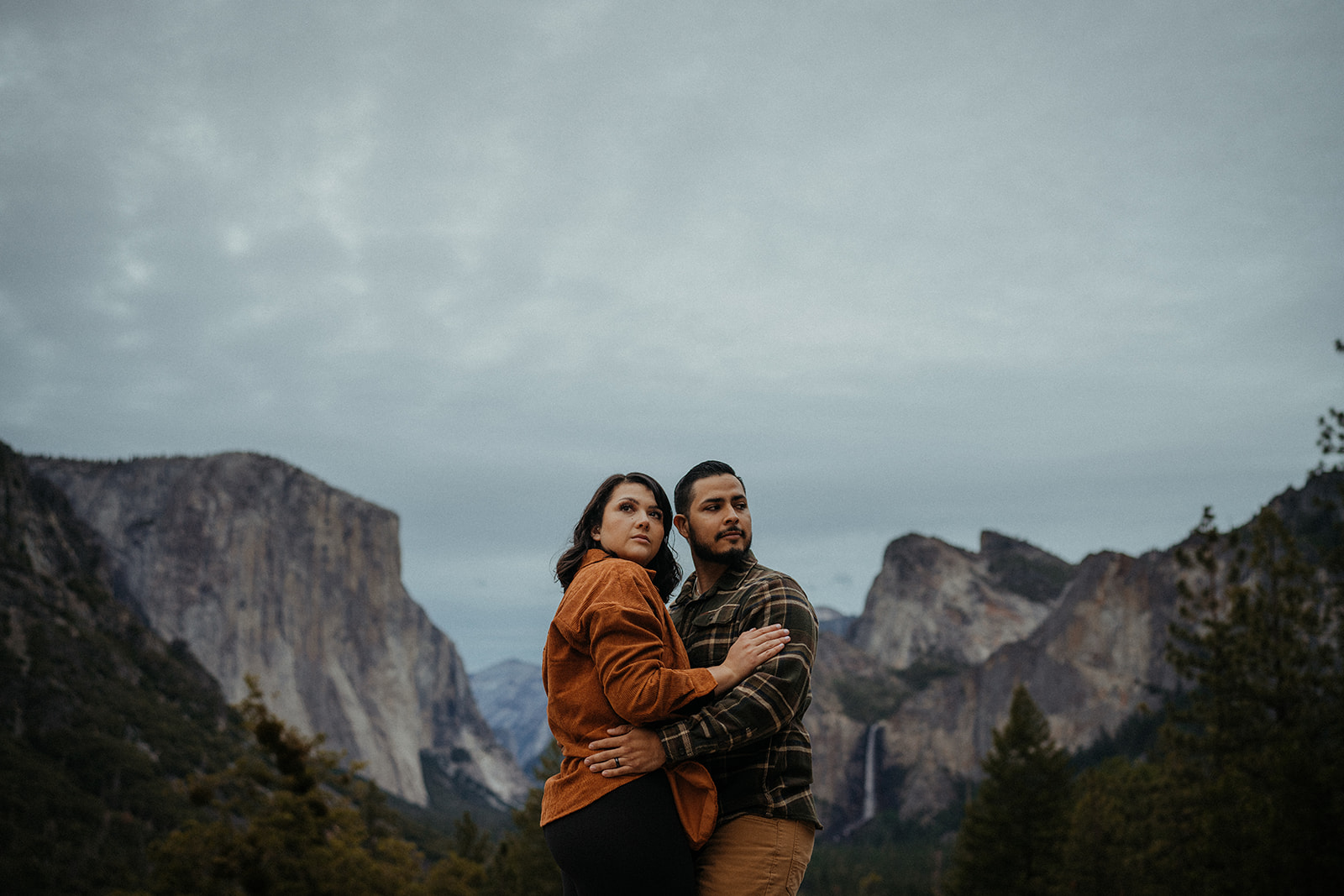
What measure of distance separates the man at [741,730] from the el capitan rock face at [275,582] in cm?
12932

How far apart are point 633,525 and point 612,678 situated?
0.89 m

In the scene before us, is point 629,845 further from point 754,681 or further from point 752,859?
point 754,681

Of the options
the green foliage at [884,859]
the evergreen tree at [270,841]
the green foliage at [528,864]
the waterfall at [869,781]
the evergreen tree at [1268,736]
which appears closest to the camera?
the evergreen tree at [1268,736]

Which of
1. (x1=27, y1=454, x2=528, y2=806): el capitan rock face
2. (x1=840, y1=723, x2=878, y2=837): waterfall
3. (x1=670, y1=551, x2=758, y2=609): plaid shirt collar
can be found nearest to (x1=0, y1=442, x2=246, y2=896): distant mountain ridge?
(x1=27, y1=454, x2=528, y2=806): el capitan rock face

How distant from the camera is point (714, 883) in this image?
4.31 meters

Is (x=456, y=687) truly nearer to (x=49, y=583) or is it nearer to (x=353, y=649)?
(x=353, y=649)

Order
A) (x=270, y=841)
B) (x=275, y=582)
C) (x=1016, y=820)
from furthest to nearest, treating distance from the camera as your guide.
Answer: (x=275, y=582)
(x=1016, y=820)
(x=270, y=841)

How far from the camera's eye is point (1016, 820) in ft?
114

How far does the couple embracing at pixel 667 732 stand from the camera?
13.5 feet

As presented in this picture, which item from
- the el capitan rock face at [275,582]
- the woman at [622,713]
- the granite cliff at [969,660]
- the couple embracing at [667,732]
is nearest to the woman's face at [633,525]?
the couple embracing at [667,732]

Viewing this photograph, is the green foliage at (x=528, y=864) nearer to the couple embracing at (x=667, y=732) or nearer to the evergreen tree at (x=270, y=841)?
the evergreen tree at (x=270, y=841)

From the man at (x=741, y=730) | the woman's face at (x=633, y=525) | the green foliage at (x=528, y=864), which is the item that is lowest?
the green foliage at (x=528, y=864)

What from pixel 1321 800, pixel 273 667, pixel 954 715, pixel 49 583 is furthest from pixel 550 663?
pixel 273 667

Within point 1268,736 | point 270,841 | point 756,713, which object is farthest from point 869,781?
point 756,713
